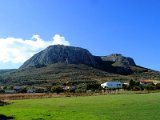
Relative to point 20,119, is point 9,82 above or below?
above

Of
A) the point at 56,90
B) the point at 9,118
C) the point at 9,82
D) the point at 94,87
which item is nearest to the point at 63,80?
the point at 9,82

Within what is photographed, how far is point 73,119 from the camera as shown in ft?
108

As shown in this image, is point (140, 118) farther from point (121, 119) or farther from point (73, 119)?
point (73, 119)

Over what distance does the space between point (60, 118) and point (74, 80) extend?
6081 inches

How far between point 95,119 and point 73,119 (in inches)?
81.6

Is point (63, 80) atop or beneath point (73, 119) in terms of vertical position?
atop

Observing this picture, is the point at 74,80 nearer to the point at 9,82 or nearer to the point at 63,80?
the point at 63,80

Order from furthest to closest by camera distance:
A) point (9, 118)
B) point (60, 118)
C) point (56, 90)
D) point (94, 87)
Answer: point (94, 87) → point (56, 90) → point (9, 118) → point (60, 118)

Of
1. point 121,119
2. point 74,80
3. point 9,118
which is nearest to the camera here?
point 121,119

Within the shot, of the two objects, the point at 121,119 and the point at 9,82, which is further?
the point at 9,82

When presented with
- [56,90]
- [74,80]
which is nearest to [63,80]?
[74,80]

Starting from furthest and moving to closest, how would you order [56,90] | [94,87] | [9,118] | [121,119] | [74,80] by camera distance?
[74,80], [94,87], [56,90], [9,118], [121,119]

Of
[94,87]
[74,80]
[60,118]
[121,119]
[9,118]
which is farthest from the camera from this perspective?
[74,80]

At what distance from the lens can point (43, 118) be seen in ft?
115
